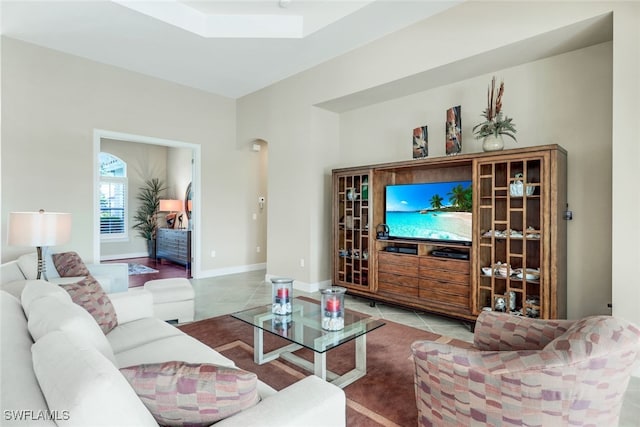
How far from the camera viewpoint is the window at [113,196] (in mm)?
8047

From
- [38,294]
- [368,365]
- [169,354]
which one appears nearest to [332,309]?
[368,365]

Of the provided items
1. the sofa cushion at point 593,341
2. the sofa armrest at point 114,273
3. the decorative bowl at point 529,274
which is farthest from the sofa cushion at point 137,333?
the decorative bowl at point 529,274

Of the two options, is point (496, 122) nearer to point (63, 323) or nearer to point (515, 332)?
point (515, 332)

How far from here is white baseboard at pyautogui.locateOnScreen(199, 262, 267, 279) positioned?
239 inches

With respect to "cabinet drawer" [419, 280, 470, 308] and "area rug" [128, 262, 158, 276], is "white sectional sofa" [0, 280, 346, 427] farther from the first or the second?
"area rug" [128, 262, 158, 276]

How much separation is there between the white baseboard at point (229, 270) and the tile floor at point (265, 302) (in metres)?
0.18

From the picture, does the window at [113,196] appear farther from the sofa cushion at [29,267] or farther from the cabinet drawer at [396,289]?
the cabinet drawer at [396,289]

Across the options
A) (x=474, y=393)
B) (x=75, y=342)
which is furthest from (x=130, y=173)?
(x=474, y=393)

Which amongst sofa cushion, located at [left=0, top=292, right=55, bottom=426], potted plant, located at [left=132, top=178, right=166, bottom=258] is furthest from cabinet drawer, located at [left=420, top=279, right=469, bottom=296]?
potted plant, located at [left=132, top=178, right=166, bottom=258]

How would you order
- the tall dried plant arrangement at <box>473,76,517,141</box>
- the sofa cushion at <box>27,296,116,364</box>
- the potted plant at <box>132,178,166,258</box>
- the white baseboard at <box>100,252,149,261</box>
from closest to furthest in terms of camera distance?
the sofa cushion at <box>27,296,116,364</box>
the tall dried plant arrangement at <box>473,76,517,141</box>
the white baseboard at <box>100,252,149,261</box>
the potted plant at <box>132,178,166,258</box>

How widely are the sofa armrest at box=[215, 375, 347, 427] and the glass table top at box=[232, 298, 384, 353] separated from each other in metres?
0.79

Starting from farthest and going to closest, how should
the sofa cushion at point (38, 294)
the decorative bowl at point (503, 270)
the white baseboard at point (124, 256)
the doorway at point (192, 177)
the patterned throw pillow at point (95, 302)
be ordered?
the white baseboard at point (124, 256) → the doorway at point (192, 177) → the decorative bowl at point (503, 270) → the patterned throw pillow at point (95, 302) → the sofa cushion at point (38, 294)

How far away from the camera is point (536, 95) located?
3.50 m

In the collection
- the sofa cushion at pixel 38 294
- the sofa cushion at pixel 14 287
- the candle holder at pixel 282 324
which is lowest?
the candle holder at pixel 282 324
